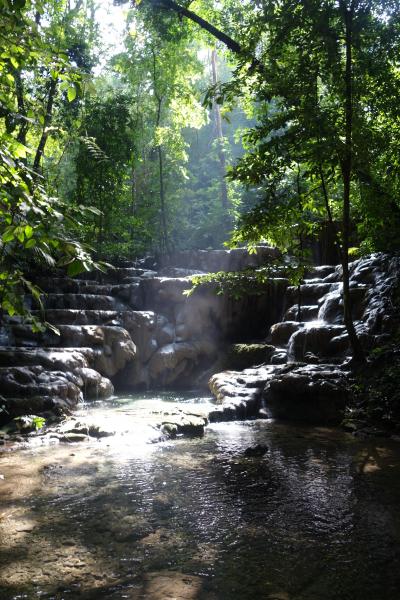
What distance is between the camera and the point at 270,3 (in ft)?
23.9

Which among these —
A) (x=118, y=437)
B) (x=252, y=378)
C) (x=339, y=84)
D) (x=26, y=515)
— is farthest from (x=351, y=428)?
(x=339, y=84)

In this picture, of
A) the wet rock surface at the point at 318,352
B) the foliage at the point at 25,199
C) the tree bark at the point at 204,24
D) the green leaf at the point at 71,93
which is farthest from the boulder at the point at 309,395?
the tree bark at the point at 204,24

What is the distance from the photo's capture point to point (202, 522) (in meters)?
3.36

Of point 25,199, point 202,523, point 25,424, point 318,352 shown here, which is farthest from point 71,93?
point 318,352

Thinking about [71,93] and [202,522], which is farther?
[202,522]

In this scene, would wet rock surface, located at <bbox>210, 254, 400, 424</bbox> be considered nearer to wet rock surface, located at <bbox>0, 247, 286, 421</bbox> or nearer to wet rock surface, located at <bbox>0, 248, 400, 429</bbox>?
wet rock surface, located at <bbox>0, 248, 400, 429</bbox>

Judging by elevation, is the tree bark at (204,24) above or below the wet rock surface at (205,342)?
above

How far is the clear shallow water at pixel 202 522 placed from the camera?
2465 millimetres

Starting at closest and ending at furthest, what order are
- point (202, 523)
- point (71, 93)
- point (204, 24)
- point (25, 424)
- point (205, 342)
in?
point (71, 93) < point (202, 523) < point (25, 424) < point (204, 24) < point (205, 342)

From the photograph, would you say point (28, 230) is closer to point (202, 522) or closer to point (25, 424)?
point (202, 522)

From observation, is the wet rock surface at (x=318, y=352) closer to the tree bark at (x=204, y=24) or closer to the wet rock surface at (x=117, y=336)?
the wet rock surface at (x=117, y=336)

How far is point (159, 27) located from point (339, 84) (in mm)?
7931

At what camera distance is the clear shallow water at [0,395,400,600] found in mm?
2465

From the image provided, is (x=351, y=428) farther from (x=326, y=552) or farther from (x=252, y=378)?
(x=326, y=552)
